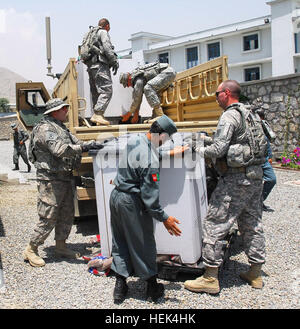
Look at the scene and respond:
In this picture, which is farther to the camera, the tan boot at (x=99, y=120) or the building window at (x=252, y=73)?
the building window at (x=252, y=73)

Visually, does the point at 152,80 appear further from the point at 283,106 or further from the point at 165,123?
the point at 283,106

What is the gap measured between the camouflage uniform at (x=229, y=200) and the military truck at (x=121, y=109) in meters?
1.93

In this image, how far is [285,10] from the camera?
28672mm

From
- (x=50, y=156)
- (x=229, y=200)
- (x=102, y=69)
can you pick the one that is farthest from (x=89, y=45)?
(x=229, y=200)

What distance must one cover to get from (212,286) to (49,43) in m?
10.00

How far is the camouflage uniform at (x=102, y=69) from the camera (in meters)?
5.76


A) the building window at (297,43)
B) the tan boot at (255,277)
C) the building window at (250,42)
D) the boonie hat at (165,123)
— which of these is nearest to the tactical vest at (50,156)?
the boonie hat at (165,123)

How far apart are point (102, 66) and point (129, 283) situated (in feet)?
11.1

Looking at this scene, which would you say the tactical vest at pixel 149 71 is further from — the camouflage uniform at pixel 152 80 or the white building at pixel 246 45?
the white building at pixel 246 45

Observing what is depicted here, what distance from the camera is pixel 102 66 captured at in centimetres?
591

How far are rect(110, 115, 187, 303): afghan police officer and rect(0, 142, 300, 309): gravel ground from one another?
24cm

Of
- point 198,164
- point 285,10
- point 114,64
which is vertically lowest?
point 198,164
